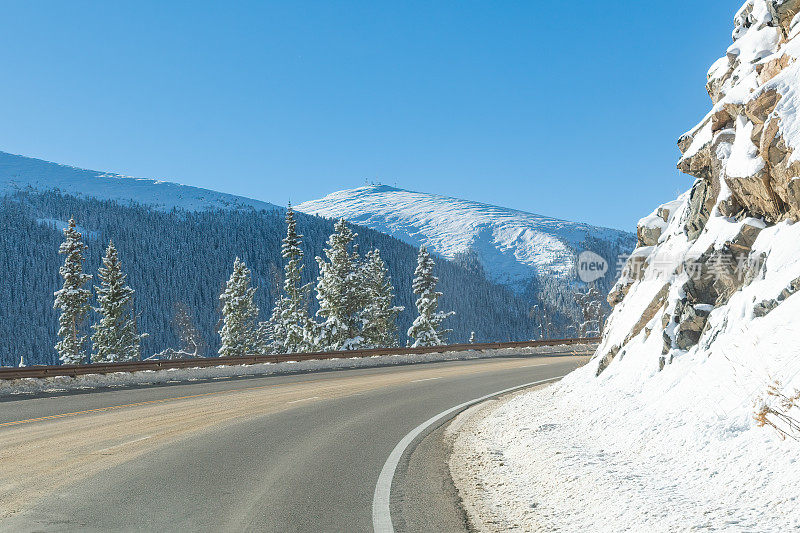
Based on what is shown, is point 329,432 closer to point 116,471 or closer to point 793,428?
point 116,471

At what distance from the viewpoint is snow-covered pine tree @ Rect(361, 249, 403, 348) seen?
44094 millimetres

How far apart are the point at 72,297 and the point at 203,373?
24.7 m

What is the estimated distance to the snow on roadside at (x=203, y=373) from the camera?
18.0 metres

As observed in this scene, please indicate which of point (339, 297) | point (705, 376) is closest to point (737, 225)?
point (705, 376)

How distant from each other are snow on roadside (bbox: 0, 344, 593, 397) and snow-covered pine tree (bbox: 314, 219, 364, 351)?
1014 cm

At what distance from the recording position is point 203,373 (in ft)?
76.6

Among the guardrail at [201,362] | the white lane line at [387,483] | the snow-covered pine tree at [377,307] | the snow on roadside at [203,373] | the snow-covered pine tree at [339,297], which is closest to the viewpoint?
the white lane line at [387,483]

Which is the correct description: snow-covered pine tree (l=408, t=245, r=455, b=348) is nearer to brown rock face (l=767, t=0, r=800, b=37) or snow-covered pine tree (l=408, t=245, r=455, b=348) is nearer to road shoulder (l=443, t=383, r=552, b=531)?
road shoulder (l=443, t=383, r=552, b=531)

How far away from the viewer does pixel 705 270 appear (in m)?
8.80

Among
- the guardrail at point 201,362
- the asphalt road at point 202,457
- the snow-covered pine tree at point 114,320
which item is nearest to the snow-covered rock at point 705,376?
the asphalt road at point 202,457

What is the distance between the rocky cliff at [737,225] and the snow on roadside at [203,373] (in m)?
16.2

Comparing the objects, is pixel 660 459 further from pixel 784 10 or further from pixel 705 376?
pixel 784 10

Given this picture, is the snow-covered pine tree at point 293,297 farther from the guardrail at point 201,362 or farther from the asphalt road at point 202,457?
the asphalt road at point 202,457

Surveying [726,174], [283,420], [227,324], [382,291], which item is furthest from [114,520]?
[227,324]
